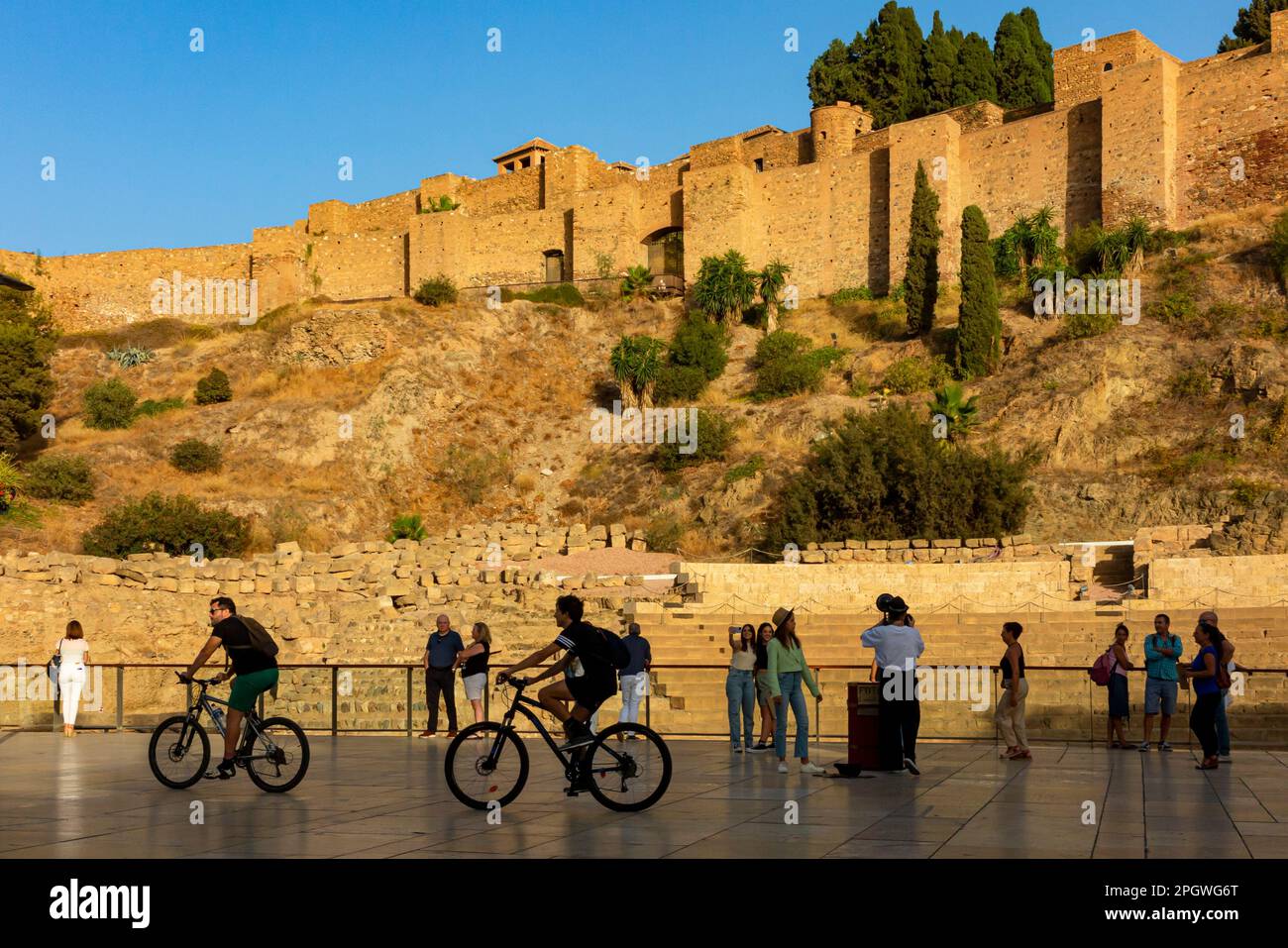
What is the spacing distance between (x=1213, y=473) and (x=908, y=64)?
101 ft

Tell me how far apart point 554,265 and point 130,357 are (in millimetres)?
17576

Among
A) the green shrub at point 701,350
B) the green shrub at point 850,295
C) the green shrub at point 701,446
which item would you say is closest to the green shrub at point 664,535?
the green shrub at point 701,446

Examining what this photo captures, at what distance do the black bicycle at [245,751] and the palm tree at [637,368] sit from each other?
33421mm

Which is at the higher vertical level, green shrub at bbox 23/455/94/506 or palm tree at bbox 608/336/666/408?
palm tree at bbox 608/336/666/408

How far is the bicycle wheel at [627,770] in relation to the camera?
8664mm

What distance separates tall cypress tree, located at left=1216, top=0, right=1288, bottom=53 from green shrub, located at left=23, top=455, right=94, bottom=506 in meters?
44.0

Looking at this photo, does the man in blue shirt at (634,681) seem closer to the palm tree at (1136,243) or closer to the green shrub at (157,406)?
the palm tree at (1136,243)

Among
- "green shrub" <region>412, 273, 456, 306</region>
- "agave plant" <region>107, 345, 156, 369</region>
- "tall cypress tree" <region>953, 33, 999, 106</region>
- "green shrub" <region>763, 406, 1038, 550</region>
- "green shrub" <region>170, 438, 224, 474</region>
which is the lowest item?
"green shrub" <region>763, 406, 1038, 550</region>

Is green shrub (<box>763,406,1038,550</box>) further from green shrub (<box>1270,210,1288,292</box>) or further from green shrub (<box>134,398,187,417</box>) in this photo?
green shrub (<box>134,398,187,417</box>)

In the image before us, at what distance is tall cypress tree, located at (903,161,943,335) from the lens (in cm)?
4181

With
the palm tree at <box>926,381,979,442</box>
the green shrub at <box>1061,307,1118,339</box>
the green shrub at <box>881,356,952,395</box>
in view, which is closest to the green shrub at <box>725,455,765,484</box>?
the palm tree at <box>926,381,979,442</box>

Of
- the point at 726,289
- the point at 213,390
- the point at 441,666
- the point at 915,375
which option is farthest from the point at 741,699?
the point at 213,390

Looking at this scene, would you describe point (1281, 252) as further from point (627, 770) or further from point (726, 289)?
point (627, 770)
